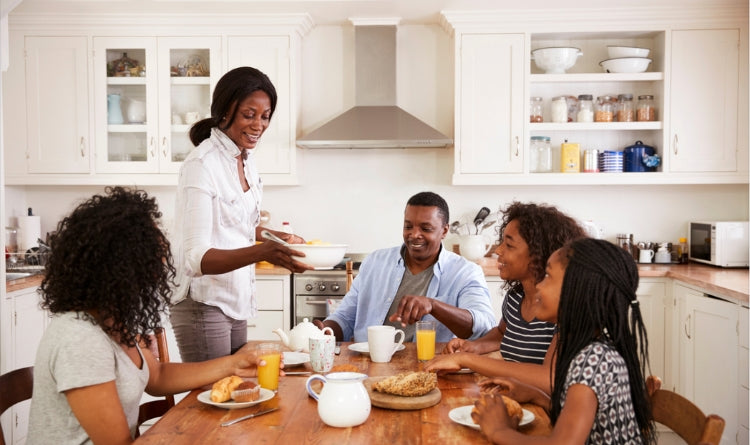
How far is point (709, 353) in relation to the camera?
Answer: 3.41 m

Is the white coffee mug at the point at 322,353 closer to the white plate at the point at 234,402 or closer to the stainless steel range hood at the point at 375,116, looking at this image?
the white plate at the point at 234,402

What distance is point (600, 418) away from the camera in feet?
4.53

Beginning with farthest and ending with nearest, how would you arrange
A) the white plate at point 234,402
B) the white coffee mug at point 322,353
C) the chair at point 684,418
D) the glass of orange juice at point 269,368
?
the white coffee mug at point 322,353, the glass of orange juice at point 269,368, the white plate at point 234,402, the chair at point 684,418

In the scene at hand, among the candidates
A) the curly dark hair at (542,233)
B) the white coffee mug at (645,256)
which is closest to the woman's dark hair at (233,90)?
the curly dark hair at (542,233)

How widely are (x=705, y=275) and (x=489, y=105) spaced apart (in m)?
1.45

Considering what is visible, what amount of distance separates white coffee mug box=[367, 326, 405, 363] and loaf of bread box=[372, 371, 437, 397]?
1.10ft

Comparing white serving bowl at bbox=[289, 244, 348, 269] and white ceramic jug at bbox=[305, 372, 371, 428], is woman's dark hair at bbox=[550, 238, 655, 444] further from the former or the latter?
white serving bowl at bbox=[289, 244, 348, 269]

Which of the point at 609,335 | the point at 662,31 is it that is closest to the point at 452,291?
the point at 609,335

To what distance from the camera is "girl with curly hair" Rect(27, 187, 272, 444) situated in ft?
4.60

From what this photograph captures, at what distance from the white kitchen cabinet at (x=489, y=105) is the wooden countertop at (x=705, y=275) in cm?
57

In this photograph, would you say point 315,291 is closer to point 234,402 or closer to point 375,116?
point 375,116

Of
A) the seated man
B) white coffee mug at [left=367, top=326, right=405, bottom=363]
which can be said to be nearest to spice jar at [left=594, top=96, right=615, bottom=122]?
the seated man

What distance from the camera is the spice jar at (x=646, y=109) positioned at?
13.6 ft

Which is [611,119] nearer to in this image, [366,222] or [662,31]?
[662,31]
